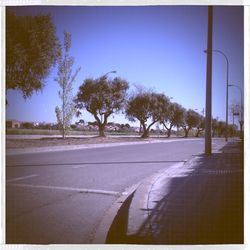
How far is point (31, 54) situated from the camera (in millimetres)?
15516

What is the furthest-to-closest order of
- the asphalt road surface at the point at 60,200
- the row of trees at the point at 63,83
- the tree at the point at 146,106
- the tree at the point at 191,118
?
the tree at the point at 146,106 < the tree at the point at 191,118 < the row of trees at the point at 63,83 < the asphalt road surface at the point at 60,200

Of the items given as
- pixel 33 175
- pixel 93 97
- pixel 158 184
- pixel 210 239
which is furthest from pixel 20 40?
pixel 93 97

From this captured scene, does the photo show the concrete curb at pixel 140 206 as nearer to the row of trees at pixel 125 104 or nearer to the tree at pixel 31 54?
the tree at pixel 31 54

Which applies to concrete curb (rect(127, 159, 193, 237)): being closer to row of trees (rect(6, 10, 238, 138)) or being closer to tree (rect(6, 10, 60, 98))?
row of trees (rect(6, 10, 238, 138))

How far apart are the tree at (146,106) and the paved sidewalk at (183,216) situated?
1213 inches

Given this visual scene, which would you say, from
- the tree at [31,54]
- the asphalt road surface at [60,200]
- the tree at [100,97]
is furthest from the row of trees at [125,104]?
the asphalt road surface at [60,200]

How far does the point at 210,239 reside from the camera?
3.96 meters

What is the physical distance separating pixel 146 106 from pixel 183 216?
112ft

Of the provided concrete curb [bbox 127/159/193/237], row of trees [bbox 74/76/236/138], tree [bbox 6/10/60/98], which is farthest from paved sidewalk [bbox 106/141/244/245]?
row of trees [bbox 74/76/236/138]

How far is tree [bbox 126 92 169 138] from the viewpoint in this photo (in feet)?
124

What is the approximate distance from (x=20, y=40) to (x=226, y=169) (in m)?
10.7

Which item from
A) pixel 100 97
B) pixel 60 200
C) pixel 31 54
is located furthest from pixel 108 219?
pixel 100 97

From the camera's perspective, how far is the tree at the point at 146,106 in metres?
37.8

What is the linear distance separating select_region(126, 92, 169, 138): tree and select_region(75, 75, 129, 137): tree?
3954 mm
